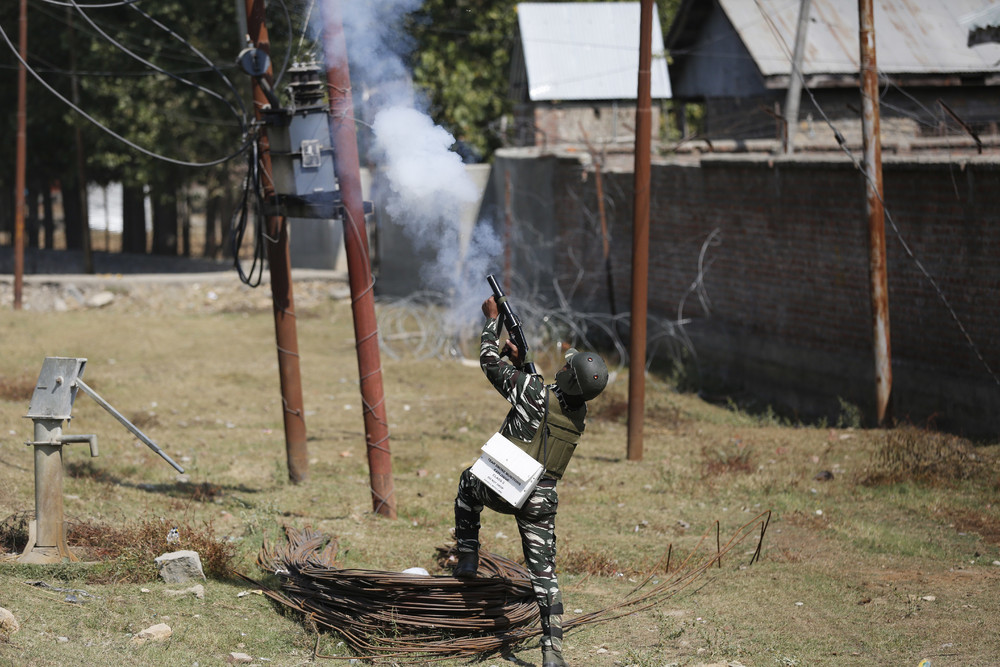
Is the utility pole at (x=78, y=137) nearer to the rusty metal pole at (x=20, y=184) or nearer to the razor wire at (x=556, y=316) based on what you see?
the rusty metal pole at (x=20, y=184)

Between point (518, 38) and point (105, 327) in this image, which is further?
point (518, 38)

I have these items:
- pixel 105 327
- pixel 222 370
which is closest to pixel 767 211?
pixel 222 370

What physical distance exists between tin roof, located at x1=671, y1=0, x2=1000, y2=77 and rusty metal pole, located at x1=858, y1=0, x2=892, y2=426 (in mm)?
8879

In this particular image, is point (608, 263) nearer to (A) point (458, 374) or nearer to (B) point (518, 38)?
(A) point (458, 374)

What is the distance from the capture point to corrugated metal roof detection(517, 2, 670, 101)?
78.6 ft

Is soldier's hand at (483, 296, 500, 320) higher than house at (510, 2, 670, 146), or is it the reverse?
house at (510, 2, 670, 146)

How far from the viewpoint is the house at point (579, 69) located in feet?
78.7

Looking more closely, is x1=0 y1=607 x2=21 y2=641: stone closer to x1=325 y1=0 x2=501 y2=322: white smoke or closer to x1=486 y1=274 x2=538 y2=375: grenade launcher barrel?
x1=486 y1=274 x2=538 y2=375: grenade launcher barrel

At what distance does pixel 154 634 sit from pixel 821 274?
9180 millimetres

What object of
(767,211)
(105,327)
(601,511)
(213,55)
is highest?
(213,55)

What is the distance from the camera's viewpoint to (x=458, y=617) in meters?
5.66

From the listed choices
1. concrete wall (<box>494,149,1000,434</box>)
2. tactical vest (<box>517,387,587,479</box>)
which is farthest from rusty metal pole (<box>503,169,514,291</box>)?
tactical vest (<box>517,387,587,479</box>)

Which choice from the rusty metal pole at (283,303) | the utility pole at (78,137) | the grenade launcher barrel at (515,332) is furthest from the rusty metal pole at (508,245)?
the utility pole at (78,137)

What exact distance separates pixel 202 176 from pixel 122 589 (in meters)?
21.5
